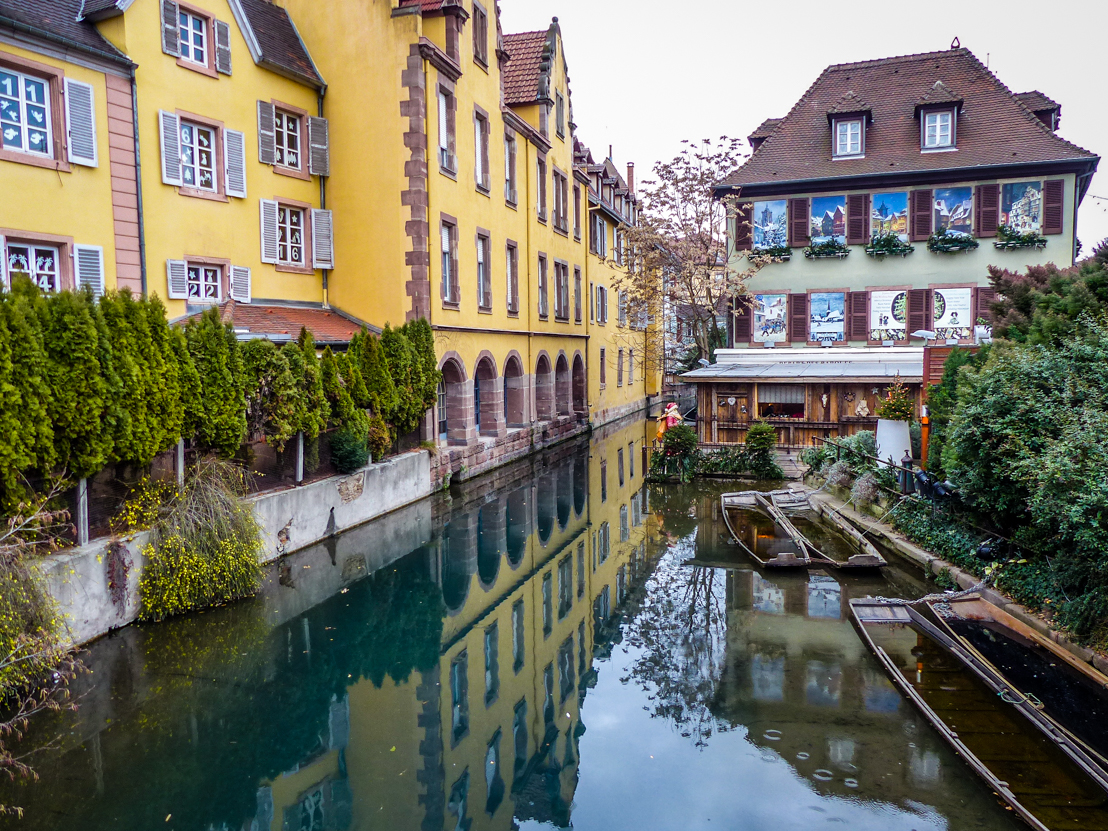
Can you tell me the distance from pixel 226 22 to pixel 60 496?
12.6 meters

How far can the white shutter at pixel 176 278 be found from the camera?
16.4m

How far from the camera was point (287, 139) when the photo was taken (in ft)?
64.6

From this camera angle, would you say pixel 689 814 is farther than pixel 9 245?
No

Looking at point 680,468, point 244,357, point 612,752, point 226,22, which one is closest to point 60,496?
point 244,357

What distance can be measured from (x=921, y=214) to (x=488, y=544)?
58.9ft

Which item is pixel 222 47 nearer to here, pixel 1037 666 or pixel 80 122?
pixel 80 122

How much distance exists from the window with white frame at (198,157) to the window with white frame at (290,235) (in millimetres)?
1961

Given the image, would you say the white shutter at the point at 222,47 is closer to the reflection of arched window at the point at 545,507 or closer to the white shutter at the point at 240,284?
the white shutter at the point at 240,284

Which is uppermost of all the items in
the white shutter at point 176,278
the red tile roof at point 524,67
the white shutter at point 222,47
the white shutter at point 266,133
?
the red tile roof at point 524,67

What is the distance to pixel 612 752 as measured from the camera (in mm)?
7500

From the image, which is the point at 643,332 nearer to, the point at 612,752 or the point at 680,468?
the point at 680,468

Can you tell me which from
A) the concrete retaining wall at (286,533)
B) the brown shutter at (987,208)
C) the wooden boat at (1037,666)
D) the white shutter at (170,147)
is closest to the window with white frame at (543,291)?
the concrete retaining wall at (286,533)

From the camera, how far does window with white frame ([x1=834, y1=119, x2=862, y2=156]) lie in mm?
25688

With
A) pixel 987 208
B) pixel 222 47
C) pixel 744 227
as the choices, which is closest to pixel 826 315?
pixel 744 227
